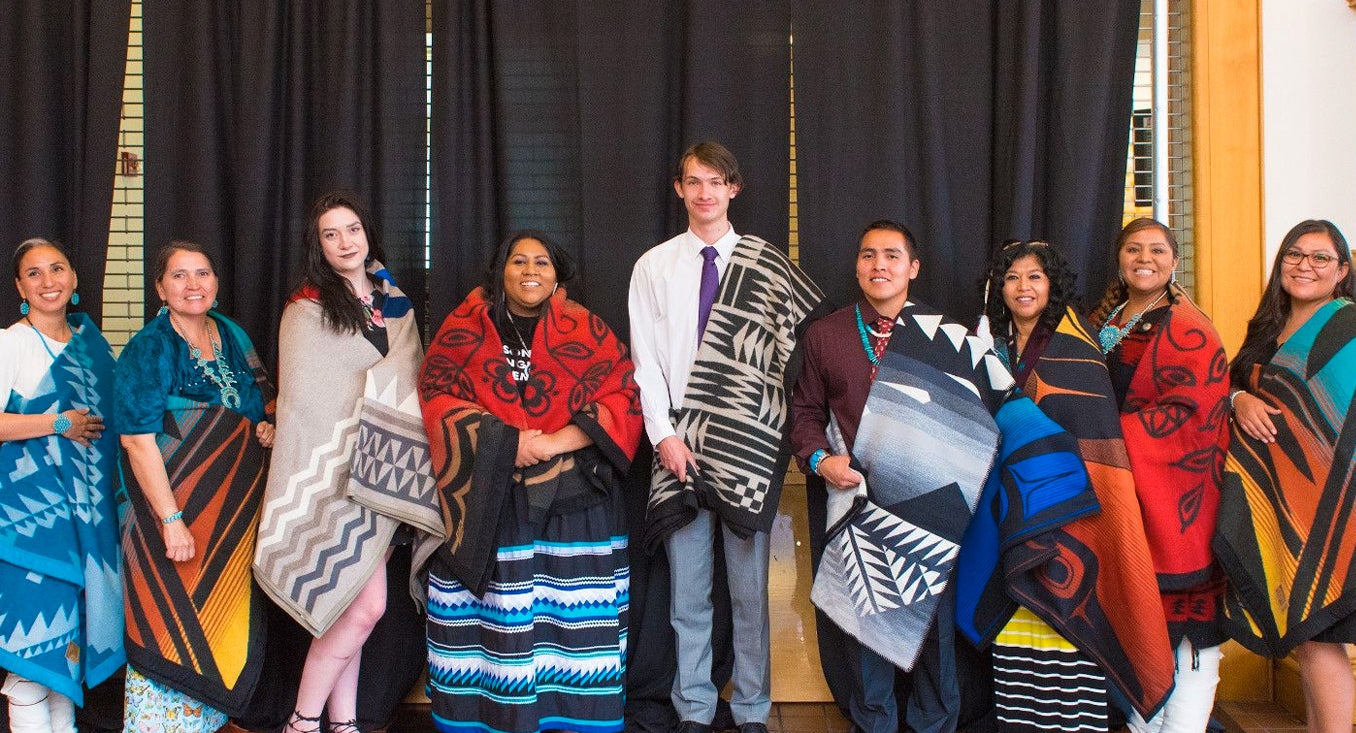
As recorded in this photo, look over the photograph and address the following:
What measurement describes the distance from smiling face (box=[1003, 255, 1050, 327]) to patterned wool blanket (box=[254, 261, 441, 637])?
1.60m

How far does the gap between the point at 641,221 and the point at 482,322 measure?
2.03ft

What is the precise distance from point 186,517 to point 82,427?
38 centimetres

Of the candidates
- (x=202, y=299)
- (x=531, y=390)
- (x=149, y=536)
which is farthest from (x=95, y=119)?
(x=531, y=390)

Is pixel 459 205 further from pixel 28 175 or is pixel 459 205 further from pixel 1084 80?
pixel 1084 80

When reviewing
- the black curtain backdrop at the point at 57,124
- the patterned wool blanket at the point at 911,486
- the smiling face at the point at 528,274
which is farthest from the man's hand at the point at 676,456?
the black curtain backdrop at the point at 57,124

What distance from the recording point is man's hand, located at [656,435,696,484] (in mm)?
2580

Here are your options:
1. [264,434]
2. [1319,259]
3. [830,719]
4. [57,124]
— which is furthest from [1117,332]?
[57,124]

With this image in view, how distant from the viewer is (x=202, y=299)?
8.31 ft

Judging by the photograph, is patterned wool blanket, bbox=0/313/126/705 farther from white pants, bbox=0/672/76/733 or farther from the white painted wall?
the white painted wall

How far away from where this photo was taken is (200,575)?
2484 mm

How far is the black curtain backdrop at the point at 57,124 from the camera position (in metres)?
2.97

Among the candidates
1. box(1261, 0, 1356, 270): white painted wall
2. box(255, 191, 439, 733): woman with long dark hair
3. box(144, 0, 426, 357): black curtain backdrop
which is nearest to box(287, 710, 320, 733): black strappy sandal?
box(255, 191, 439, 733): woman with long dark hair

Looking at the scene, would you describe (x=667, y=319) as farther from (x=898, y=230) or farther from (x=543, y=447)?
(x=898, y=230)

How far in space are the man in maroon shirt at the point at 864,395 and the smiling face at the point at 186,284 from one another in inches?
61.3
